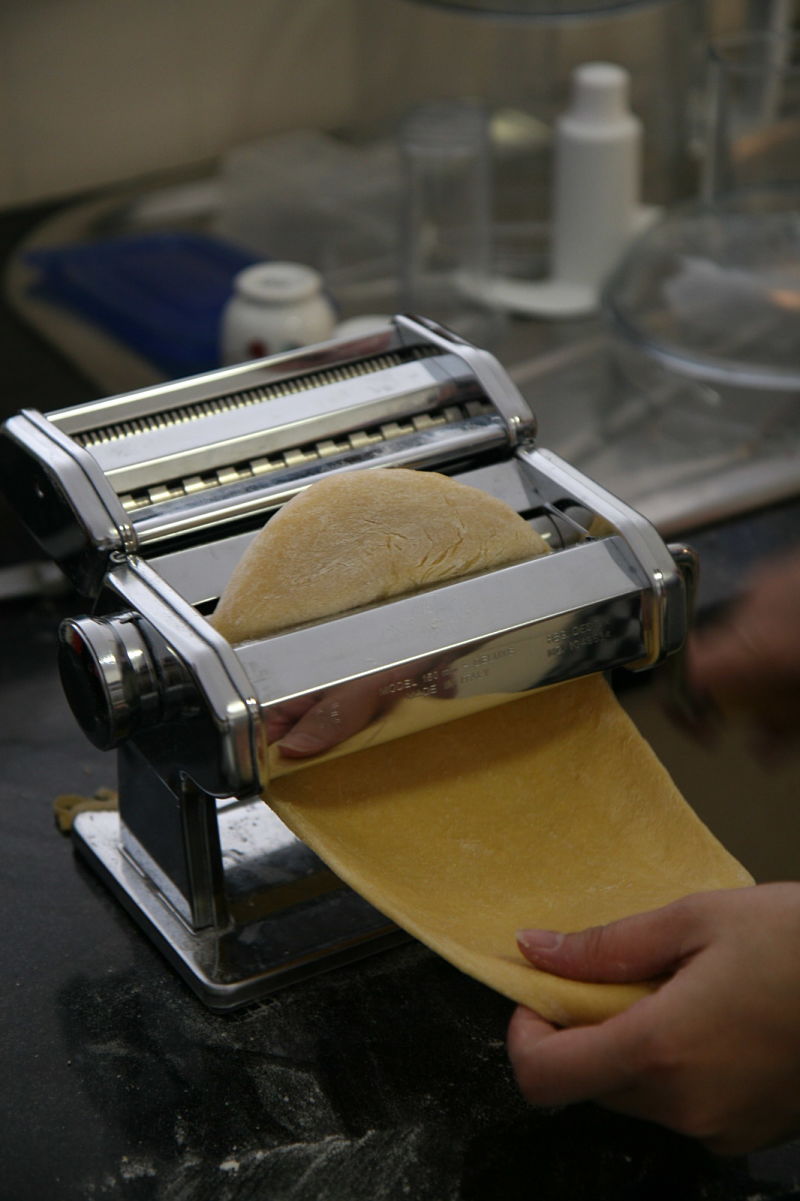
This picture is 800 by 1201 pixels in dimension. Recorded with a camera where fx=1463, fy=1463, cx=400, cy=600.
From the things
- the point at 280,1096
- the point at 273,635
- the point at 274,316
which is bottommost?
the point at 280,1096

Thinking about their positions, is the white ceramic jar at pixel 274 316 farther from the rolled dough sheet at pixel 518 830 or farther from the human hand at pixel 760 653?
the rolled dough sheet at pixel 518 830

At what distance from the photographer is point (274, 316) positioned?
1271 millimetres

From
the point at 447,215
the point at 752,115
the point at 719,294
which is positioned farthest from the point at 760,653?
the point at 752,115

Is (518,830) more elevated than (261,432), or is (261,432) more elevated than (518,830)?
(261,432)

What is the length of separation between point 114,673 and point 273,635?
70mm

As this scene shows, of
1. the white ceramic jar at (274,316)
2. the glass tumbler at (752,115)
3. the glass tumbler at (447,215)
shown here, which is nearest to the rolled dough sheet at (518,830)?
the white ceramic jar at (274,316)

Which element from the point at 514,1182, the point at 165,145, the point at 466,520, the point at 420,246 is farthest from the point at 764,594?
the point at 165,145

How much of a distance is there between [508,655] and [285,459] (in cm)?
18

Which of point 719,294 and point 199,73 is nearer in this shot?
point 719,294

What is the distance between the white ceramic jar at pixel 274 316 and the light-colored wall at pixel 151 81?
51 cm

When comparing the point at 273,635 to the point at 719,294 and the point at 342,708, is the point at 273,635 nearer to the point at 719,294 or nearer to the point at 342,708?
the point at 342,708

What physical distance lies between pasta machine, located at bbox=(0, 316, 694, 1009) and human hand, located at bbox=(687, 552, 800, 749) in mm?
141

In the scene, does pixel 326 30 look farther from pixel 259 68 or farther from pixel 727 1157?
pixel 727 1157

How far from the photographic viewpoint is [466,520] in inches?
26.7
